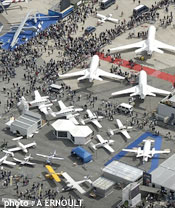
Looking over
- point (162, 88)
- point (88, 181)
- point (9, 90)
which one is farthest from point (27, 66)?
point (88, 181)

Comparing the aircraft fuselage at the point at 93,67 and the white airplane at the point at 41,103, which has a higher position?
the aircraft fuselage at the point at 93,67

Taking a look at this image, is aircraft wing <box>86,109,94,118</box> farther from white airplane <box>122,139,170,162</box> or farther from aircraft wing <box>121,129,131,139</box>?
white airplane <box>122,139,170,162</box>

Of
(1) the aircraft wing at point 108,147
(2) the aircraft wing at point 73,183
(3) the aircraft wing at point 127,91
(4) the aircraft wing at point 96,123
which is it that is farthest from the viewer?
(3) the aircraft wing at point 127,91

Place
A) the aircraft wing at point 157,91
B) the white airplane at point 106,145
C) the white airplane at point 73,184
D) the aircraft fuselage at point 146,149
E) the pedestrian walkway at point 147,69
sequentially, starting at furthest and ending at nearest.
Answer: the pedestrian walkway at point 147,69 → the aircraft wing at point 157,91 → the white airplane at point 106,145 → the aircraft fuselage at point 146,149 → the white airplane at point 73,184

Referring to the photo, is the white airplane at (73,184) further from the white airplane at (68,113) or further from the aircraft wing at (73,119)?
the white airplane at (68,113)

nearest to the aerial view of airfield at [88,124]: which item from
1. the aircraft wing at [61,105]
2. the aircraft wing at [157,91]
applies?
the aircraft wing at [61,105]

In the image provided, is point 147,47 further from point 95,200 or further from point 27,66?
point 95,200

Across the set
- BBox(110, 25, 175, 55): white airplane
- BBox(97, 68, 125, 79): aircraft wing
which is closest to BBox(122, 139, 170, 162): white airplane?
BBox(97, 68, 125, 79): aircraft wing
